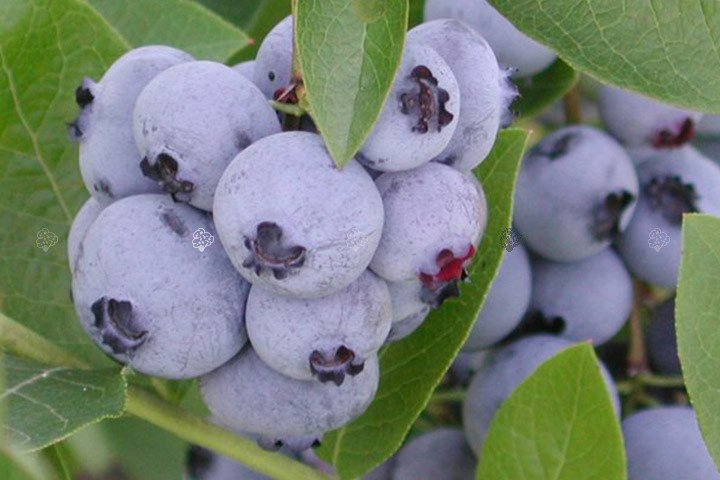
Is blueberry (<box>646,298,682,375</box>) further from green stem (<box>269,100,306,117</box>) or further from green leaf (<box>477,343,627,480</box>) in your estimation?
green stem (<box>269,100,306,117</box>)

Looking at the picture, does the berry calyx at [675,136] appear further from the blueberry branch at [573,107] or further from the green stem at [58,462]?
the green stem at [58,462]

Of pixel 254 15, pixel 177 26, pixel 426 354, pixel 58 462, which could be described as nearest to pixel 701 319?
pixel 426 354

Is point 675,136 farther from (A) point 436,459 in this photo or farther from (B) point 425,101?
(B) point 425,101

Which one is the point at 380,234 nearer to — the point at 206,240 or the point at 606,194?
the point at 206,240

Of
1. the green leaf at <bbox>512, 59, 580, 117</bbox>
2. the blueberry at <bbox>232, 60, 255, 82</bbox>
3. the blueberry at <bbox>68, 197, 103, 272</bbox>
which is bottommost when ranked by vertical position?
the green leaf at <bbox>512, 59, 580, 117</bbox>

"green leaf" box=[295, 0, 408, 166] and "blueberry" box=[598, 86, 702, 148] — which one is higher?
"green leaf" box=[295, 0, 408, 166]

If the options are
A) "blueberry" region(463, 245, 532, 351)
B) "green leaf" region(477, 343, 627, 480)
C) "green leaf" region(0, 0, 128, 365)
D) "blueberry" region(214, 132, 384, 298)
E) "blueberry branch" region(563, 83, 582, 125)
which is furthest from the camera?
"blueberry branch" region(563, 83, 582, 125)

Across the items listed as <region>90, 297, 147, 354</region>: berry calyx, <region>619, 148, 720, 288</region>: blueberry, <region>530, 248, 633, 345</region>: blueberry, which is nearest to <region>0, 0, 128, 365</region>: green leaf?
<region>90, 297, 147, 354</region>: berry calyx
